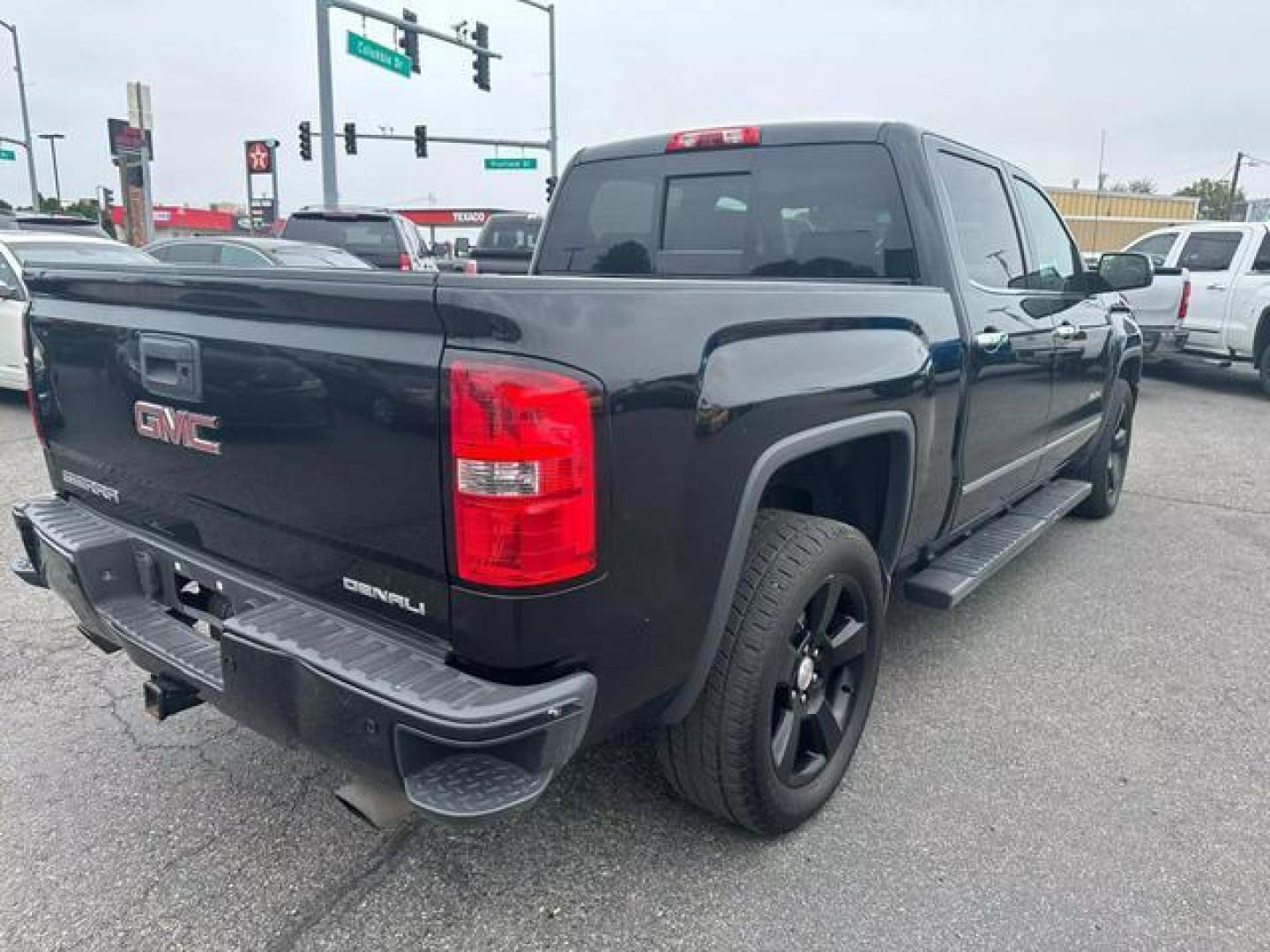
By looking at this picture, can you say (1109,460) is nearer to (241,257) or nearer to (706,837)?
(706,837)

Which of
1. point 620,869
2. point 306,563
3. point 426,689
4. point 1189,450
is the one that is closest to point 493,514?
point 426,689

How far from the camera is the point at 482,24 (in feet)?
74.5

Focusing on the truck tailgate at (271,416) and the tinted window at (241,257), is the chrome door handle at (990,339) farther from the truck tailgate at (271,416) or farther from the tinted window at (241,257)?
the tinted window at (241,257)

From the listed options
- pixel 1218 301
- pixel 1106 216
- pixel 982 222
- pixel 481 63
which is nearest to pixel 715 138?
pixel 982 222

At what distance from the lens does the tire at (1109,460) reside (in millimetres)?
5520

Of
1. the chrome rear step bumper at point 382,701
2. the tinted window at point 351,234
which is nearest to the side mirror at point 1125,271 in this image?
the chrome rear step bumper at point 382,701

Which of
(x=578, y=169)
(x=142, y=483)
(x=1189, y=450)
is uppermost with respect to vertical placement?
(x=578, y=169)

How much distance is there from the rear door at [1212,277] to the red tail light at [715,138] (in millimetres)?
10024

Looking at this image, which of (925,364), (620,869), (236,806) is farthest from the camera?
(925,364)

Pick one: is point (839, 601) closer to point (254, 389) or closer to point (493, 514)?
point (493, 514)

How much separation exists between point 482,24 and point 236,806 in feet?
77.1

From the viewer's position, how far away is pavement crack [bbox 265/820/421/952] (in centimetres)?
218

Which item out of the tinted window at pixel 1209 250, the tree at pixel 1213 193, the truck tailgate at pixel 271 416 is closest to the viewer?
the truck tailgate at pixel 271 416

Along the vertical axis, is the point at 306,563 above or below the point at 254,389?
below
